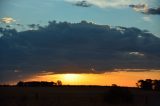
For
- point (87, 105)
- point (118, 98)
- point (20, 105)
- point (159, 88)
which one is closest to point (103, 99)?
point (118, 98)

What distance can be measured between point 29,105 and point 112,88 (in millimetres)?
20240

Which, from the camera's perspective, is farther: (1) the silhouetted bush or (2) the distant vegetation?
(2) the distant vegetation

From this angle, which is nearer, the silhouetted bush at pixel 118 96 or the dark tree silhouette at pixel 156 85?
the silhouetted bush at pixel 118 96

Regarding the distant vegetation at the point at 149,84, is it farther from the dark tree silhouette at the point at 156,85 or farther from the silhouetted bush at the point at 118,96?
the silhouetted bush at the point at 118,96

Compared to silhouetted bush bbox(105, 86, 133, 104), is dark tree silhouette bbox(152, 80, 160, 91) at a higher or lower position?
lower

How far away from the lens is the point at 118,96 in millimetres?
64625

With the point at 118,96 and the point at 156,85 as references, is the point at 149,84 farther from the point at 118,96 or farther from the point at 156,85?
the point at 118,96

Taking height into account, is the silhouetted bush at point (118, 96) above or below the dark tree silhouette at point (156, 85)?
above

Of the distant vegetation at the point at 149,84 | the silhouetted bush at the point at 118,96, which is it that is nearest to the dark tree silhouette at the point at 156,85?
the distant vegetation at the point at 149,84

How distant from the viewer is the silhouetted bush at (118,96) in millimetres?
62531

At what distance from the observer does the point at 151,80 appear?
4154 inches

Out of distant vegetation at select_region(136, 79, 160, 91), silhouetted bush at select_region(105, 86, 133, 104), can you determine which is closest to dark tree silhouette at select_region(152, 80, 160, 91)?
distant vegetation at select_region(136, 79, 160, 91)

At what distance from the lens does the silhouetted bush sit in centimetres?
6253

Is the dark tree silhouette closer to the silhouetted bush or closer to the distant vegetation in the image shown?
the distant vegetation
